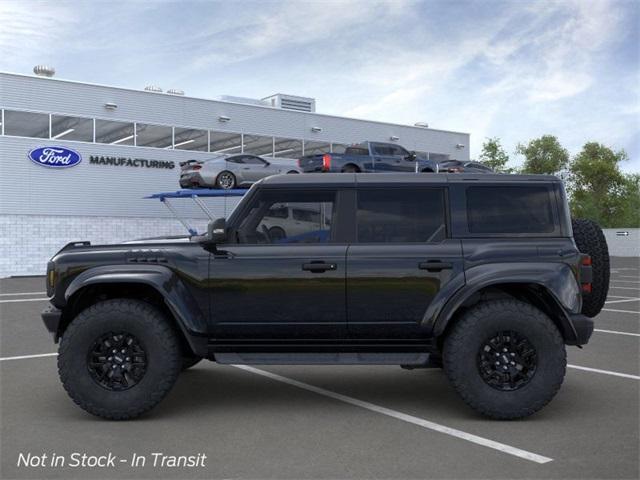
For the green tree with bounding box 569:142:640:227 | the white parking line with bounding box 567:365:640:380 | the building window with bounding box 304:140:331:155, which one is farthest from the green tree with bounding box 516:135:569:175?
the white parking line with bounding box 567:365:640:380

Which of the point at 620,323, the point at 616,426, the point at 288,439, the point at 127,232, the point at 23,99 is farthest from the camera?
the point at 127,232

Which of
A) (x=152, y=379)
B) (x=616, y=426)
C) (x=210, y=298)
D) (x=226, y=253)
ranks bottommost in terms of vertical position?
(x=616, y=426)

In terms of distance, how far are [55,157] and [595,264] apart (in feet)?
84.9

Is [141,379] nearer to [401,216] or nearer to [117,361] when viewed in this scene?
[117,361]

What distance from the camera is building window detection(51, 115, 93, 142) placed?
27875 mm

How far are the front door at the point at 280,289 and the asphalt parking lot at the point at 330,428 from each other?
2.39 ft

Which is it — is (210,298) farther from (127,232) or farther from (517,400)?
(127,232)

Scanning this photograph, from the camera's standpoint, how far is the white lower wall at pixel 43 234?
27.1 metres

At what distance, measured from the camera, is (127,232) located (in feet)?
97.7

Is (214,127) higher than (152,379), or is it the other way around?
(214,127)

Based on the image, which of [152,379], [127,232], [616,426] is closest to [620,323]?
[616,426]

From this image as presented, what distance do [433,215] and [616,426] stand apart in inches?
85.0

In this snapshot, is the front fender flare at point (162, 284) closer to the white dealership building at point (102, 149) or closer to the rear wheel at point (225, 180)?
the rear wheel at point (225, 180)

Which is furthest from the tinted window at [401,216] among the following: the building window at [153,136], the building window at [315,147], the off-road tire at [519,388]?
the building window at [315,147]
